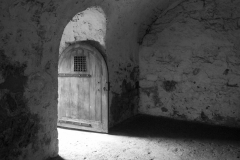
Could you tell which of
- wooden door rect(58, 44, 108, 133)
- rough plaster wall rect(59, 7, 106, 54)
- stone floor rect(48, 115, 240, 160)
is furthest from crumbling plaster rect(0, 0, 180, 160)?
wooden door rect(58, 44, 108, 133)

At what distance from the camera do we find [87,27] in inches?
118

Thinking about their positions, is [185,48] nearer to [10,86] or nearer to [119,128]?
[119,128]

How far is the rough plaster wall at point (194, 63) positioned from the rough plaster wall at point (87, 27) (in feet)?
4.26

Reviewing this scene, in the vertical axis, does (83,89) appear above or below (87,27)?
below

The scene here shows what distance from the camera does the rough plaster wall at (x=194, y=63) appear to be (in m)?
3.37

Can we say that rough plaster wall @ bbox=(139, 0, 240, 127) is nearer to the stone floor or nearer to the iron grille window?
the stone floor

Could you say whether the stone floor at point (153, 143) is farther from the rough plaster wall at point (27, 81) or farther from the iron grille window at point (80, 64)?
the iron grille window at point (80, 64)

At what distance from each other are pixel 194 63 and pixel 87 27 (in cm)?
192

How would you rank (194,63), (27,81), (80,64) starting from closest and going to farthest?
(27,81)
(80,64)
(194,63)

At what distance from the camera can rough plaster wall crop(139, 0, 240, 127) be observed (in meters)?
3.37

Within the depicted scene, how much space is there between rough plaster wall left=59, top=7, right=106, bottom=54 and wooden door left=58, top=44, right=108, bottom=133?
0.45ft

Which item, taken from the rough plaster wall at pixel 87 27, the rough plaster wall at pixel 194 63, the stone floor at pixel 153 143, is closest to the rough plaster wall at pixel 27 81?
the stone floor at pixel 153 143

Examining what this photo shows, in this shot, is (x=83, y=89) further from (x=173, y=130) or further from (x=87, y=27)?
(x=173, y=130)

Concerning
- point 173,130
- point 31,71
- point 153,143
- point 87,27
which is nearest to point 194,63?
point 173,130
